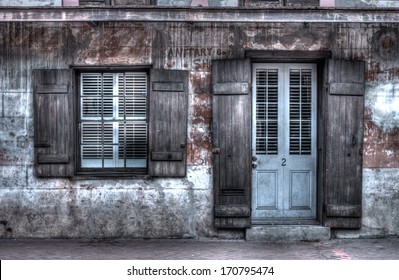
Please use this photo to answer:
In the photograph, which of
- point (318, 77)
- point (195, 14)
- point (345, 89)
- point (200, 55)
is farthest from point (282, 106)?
point (195, 14)

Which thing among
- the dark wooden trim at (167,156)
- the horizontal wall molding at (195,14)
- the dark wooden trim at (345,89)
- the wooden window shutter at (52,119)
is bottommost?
the dark wooden trim at (167,156)

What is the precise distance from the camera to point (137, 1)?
9.83m

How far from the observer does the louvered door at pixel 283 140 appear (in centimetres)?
983

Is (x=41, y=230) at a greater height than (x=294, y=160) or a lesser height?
lesser

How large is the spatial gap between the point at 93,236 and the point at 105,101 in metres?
2.20

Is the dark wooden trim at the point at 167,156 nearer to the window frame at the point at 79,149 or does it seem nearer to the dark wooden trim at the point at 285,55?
the window frame at the point at 79,149

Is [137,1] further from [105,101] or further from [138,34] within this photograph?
[105,101]

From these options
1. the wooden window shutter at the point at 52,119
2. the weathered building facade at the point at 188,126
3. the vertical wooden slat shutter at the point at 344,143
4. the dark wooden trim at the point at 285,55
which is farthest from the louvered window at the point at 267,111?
the wooden window shutter at the point at 52,119

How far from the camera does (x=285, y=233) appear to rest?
9469 millimetres

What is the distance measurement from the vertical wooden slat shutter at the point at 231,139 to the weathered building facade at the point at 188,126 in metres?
0.02

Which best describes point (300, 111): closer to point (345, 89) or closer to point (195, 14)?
point (345, 89)

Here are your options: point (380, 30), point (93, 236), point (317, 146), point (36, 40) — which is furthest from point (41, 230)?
point (380, 30)

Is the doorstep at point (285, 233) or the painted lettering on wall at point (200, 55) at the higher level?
the painted lettering on wall at point (200, 55)

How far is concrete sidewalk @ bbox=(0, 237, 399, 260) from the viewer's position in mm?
8500
